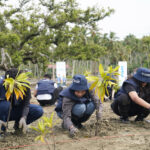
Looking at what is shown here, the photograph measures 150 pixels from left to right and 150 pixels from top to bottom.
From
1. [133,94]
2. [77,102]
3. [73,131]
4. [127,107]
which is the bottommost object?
[73,131]

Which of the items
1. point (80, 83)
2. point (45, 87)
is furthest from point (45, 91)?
point (80, 83)

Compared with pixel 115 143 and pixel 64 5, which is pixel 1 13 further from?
pixel 115 143

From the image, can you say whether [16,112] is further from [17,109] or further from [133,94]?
[133,94]

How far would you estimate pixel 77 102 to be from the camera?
10.7ft

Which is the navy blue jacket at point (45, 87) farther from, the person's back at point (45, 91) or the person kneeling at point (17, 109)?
the person kneeling at point (17, 109)

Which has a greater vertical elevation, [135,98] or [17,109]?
[135,98]

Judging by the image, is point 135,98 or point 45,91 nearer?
point 135,98

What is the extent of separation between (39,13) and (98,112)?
13107 mm

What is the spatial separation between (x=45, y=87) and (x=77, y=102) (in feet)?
7.84

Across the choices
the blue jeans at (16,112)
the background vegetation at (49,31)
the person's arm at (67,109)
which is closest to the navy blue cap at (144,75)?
the person's arm at (67,109)

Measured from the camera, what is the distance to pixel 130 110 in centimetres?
366

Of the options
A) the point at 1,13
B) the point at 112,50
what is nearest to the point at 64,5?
the point at 1,13

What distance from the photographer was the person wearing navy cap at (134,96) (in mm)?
3357

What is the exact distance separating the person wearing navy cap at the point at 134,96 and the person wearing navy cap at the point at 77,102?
0.52 m
